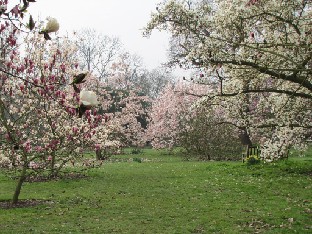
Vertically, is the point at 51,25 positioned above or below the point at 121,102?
below

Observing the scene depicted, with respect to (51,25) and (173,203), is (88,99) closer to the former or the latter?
(51,25)

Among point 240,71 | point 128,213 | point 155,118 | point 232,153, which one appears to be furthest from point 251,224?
point 155,118

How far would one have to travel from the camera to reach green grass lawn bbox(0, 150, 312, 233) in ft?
25.8

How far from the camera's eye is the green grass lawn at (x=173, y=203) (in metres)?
7.88

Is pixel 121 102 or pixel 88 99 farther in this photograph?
pixel 121 102

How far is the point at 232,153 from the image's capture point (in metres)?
24.6

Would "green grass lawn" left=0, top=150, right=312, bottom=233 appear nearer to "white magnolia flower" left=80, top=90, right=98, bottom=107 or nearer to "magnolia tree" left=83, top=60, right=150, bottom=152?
"white magnolia flower" left=80, top=90, right=98, bottom=107

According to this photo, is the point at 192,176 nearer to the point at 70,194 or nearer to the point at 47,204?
the point at 70,194

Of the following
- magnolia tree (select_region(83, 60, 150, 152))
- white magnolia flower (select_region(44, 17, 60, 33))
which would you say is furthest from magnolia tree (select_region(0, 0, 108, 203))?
magnolia tree (select_region(83, 60, 150, 152))

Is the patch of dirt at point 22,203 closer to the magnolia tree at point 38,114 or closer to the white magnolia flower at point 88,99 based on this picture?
the magnolia tree at point 38,114

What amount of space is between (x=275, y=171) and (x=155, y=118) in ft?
63.9

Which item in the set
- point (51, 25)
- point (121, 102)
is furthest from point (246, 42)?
point (121, 102)

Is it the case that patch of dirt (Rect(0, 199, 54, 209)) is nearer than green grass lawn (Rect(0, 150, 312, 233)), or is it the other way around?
green grass lawn (Rect(0, 150, 312, 233))

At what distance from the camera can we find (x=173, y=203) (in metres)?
10.2
